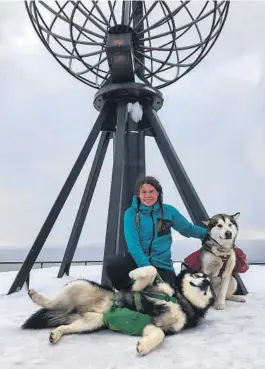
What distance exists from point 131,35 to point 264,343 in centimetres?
499

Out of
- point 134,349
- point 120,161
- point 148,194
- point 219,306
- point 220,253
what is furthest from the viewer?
point 120,161

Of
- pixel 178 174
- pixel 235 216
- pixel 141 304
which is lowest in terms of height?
pixel 141 304

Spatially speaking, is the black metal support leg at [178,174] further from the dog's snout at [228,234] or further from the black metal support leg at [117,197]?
the dog's snout at [228,234]

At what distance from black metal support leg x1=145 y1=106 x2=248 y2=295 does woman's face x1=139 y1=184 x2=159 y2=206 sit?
1912 millimetres

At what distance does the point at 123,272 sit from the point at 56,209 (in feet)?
9.04

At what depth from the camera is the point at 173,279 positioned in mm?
3758

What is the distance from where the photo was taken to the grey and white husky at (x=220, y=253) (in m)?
4.30

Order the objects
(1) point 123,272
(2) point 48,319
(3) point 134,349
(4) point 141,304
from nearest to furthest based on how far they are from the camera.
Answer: (3) point 134,349, (4) point 141,304, (2) point 48,319, (1) point 123,272

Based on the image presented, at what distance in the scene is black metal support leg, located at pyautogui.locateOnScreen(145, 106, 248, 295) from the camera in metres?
5.70

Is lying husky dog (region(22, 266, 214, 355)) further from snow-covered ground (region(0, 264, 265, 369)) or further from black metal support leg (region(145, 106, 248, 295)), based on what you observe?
black metal support leg (region(145, 106, 248, 295))

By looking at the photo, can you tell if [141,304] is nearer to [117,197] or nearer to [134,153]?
[117,197]

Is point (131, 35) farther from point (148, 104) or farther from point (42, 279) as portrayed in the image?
point (42, 279)

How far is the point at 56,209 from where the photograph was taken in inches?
239

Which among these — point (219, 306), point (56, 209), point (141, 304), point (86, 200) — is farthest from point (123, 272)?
point (86, 200)
